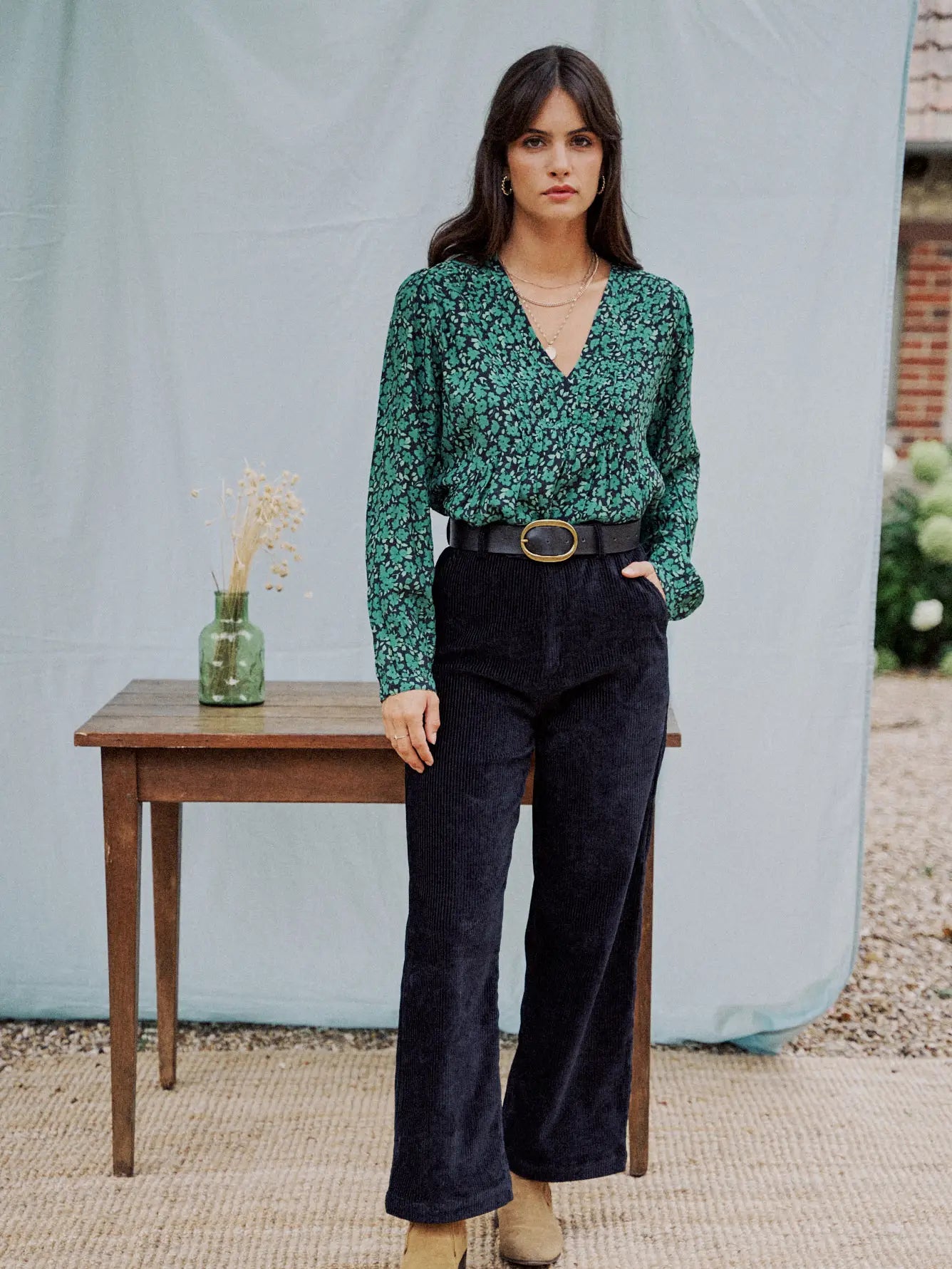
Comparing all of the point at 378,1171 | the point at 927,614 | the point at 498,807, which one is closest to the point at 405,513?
the point at 498,807

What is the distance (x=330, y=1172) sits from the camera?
2428mm

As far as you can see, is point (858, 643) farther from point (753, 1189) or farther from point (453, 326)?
point (453, 326)

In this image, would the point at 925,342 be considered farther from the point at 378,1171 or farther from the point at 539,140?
the point at 378,1171

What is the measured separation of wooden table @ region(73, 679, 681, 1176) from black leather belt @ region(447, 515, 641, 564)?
49 cm

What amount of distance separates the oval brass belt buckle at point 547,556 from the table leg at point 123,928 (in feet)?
2.84

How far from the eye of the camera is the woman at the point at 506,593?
1.88 metres

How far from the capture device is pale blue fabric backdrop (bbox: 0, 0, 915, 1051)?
2746 mm

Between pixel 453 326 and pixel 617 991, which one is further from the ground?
pixel 453 326

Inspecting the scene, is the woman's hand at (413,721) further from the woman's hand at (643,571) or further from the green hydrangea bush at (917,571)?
the green hydrangea bush at (917,571)

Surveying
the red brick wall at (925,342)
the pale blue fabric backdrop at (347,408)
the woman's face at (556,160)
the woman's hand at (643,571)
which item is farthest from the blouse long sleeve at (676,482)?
the red brick wall at (925,342)

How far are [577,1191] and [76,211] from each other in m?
2.21

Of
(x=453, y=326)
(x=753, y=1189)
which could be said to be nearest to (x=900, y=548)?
(x=753, y=1189)

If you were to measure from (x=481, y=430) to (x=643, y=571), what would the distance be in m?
0.32

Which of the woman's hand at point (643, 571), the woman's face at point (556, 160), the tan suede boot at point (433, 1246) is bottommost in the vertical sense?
the tan suede boot at point (433, 1246)
